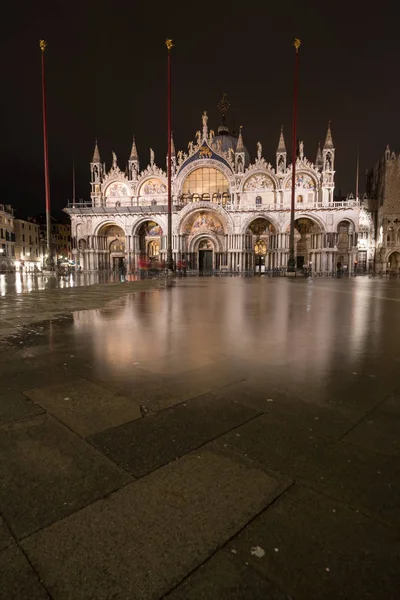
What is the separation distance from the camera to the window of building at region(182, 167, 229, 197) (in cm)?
4334

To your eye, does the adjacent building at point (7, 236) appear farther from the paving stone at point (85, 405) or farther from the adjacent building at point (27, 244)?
the paving stone at point (85, 405)

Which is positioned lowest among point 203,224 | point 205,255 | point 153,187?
point 205,255

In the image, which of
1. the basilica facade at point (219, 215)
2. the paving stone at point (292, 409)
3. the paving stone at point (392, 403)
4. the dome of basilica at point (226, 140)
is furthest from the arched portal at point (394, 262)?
the paving stone at point (292, 409)

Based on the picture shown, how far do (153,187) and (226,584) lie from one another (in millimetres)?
47016

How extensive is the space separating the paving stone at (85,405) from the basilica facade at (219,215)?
38.1 metres

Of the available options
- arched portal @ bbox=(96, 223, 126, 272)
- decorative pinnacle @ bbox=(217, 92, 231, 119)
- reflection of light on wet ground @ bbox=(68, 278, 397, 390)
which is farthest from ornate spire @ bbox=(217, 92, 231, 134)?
reflection of light on wet ground @ bbox=(68, 278, 397, 390)

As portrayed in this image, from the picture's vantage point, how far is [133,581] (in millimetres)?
1190

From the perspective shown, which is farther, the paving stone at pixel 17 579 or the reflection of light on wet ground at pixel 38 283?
the reflection of light on wet ground at pixel 38 283

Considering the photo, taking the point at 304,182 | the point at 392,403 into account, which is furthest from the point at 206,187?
the point at 392,403

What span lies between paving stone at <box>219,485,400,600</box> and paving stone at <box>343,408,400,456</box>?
26.2 inches

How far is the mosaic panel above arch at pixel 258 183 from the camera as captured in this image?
4184 centimetres

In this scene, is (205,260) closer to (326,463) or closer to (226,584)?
(326,463)

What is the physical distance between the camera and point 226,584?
1.19 m

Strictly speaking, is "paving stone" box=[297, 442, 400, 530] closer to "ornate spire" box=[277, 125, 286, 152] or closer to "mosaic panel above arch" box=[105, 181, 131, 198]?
"ornate spire" box=[277, 125, 286, 152]
